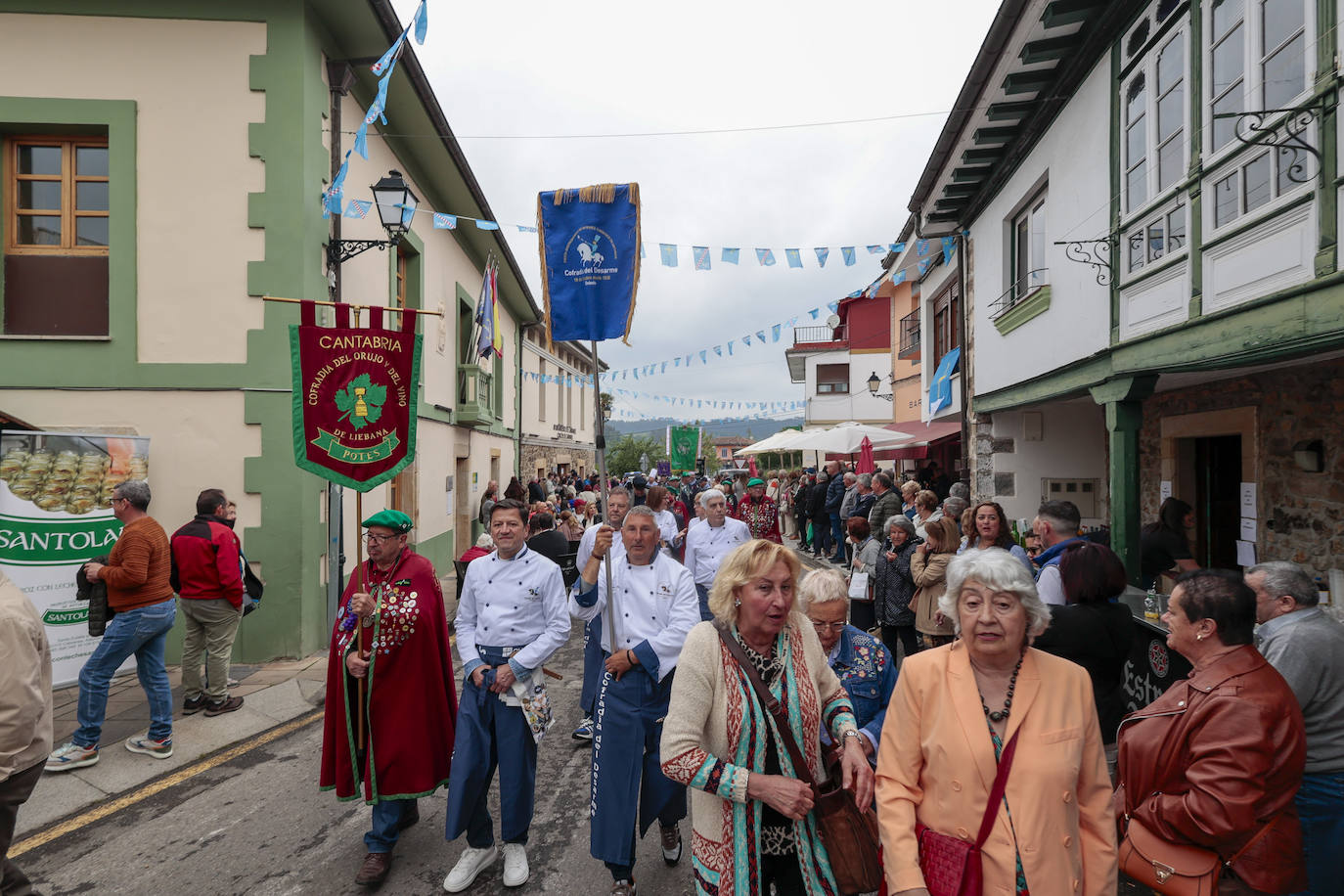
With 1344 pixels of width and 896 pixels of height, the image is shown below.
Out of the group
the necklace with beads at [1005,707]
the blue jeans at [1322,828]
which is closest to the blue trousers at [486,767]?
the necklace with beads at [1005,707]

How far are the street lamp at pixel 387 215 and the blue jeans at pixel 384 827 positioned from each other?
5977mm

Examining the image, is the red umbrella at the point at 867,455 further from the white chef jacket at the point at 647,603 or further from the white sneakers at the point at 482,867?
the white sneakers at the point at 482,867

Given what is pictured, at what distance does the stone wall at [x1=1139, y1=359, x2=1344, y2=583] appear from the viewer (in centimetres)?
559

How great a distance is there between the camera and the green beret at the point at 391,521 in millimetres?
3600

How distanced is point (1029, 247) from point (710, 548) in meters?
5.97

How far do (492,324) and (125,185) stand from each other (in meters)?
6.61

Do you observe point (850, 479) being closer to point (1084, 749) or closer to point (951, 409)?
point (951, 409)

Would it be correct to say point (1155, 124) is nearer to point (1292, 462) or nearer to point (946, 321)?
point (1292, 462)

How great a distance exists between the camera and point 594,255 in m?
4.17

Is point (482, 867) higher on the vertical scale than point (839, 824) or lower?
lower

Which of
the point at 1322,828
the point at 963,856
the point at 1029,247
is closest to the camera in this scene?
the point at 963,856

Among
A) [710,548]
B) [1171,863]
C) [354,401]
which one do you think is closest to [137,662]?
[354,401]

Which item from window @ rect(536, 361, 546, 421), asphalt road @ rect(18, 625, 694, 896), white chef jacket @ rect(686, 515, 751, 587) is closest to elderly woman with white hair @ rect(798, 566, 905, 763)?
asphalt road @ rect(18, 625, 694, 896)

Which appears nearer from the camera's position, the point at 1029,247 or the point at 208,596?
the point at 208,596
